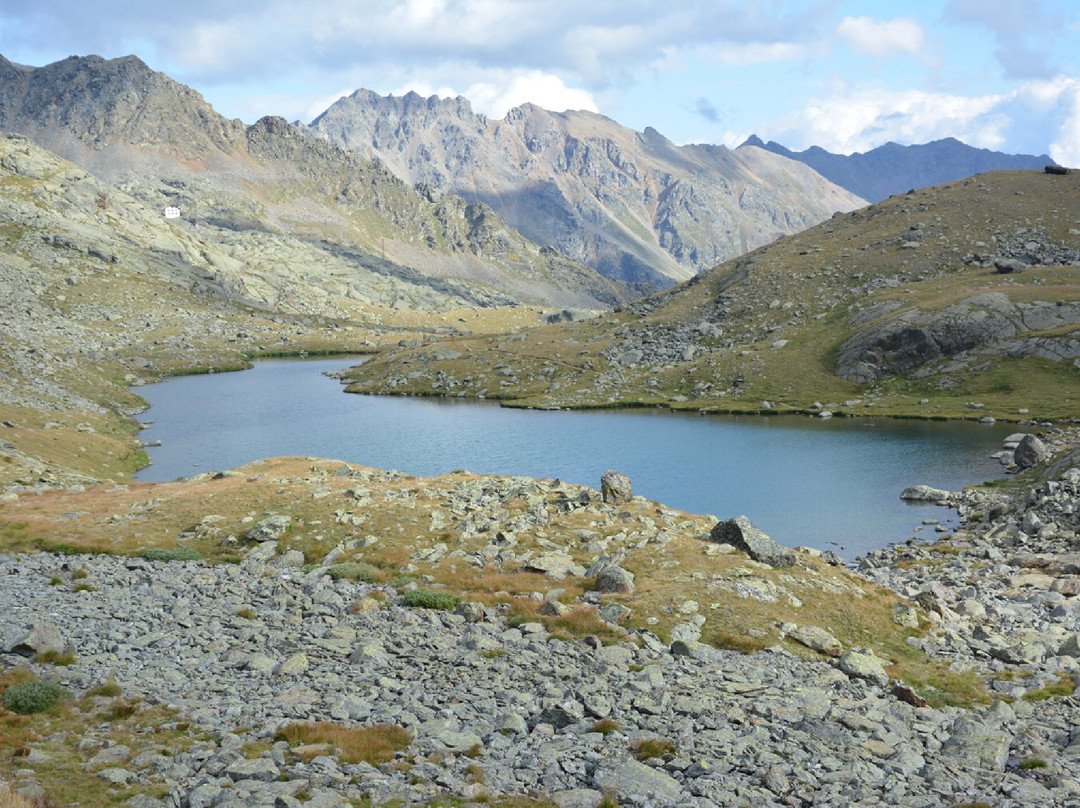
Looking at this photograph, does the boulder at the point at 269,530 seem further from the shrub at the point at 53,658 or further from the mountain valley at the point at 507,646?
the shrub at the point at 53,658

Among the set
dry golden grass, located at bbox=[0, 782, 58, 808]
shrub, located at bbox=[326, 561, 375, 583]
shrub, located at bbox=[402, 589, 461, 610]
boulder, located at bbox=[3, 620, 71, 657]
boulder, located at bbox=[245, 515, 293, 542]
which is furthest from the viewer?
boulder, located at bbox=[245, 515, 293, 542]

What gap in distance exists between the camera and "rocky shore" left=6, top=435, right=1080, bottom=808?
1831 centimetres

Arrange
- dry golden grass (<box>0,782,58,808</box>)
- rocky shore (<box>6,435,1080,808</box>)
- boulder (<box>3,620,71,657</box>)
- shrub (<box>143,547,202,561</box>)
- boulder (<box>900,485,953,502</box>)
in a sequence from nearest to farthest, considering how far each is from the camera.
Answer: dry golden grass (<box>0,782,58,808</box>)
rocky shore (<box>6,435,1080,808</box>)
boulder (<box>3,620,71,657</box>)
shrub (<box>143,547,202,561</box>)
boulder (<box>900,485,953,502</box>)

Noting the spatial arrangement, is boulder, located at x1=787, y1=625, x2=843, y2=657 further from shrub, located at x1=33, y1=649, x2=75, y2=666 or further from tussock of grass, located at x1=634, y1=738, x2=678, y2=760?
shrub, located at x1=33, y1=649, x2=75, y2=666

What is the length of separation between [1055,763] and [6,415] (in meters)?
99.9

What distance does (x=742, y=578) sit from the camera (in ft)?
113

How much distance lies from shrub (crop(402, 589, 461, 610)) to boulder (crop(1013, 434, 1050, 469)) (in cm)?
6692

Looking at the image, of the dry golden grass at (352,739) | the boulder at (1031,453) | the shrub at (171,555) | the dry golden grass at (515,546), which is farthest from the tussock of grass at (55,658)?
the boulder at (1031,453)

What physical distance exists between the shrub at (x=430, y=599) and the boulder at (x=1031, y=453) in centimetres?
6692

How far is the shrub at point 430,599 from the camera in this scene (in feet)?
108

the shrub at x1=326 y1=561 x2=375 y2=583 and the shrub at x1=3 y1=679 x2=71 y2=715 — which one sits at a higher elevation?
the shrub at x1=3 y1=679 x2=71 y2=715

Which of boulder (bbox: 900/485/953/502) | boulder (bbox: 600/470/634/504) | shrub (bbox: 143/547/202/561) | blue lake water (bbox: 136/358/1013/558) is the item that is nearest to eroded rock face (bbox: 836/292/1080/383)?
blue lake water (bbox: 136/358/1013/558)

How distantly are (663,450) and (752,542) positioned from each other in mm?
63261

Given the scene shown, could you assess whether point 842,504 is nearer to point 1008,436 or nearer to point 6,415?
point 1008,436
